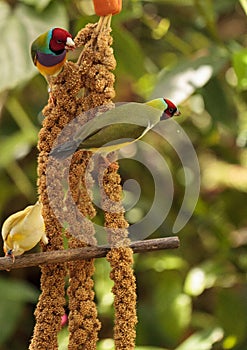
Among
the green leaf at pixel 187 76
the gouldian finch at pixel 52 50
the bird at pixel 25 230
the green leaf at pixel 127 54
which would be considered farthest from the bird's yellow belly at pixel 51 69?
the green leaf at pixel 127 54

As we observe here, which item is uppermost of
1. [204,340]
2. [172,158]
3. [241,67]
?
[172,158]

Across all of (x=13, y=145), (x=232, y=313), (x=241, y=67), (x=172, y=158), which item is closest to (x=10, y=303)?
(x=13, y=145)

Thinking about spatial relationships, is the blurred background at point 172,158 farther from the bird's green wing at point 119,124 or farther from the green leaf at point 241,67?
the bird's green wing at point 119,124

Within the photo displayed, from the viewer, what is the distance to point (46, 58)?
66 centimetres

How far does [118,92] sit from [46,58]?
3.82 feet

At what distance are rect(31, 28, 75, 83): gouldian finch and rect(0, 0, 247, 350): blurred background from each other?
1.07ft

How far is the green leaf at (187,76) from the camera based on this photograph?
1144 mm

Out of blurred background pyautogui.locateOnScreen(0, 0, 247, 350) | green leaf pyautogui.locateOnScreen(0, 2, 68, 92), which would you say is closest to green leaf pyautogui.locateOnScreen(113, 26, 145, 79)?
blurred background pyautogui.locateOnScreen(0, 0, 247, 350)

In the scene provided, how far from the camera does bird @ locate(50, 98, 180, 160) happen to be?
629 millimetres

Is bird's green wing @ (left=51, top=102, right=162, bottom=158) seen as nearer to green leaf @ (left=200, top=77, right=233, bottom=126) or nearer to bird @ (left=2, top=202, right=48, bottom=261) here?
bird @ (left=2, top=202, right=48, bottom=261)

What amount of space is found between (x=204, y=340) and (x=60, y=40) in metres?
0.71

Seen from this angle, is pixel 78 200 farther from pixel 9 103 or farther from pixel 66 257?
pixel 9 103

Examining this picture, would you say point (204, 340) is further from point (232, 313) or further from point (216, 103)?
point (216, 103)

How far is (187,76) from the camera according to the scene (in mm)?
1191
